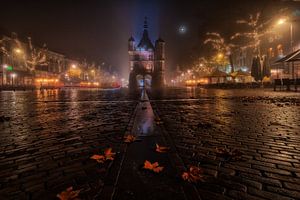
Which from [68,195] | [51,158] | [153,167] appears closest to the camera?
[68,195]

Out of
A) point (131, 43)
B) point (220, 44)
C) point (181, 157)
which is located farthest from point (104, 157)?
point (131, 43)

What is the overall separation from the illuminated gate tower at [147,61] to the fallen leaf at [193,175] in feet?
255

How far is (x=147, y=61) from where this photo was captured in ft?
281

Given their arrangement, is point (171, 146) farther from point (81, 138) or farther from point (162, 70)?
point (162, 70)

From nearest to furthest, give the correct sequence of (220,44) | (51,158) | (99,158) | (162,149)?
(99,158)
(51,158)
(162,149)
(220,44)

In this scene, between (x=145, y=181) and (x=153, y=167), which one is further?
(x=153, y=167)

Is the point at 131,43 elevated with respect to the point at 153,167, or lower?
elevated

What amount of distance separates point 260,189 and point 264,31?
143 ft

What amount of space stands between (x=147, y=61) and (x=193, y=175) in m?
84.6

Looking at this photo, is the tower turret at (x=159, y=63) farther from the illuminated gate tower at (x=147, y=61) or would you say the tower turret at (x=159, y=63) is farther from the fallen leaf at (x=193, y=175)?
the fallen leaf at (x=193, y=175)

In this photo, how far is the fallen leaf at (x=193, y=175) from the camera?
8.17 feet

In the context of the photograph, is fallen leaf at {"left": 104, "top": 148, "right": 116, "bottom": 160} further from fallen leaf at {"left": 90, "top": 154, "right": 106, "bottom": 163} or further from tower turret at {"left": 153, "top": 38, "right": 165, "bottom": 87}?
tower turret at {"left": 153, "top": 38, "right": 165, "bottom": 87}

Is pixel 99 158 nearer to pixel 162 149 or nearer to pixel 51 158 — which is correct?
pixel 51 158

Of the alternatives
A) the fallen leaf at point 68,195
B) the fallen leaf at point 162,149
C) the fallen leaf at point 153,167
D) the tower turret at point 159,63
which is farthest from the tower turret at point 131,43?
the fallen leaf at point 68,195
